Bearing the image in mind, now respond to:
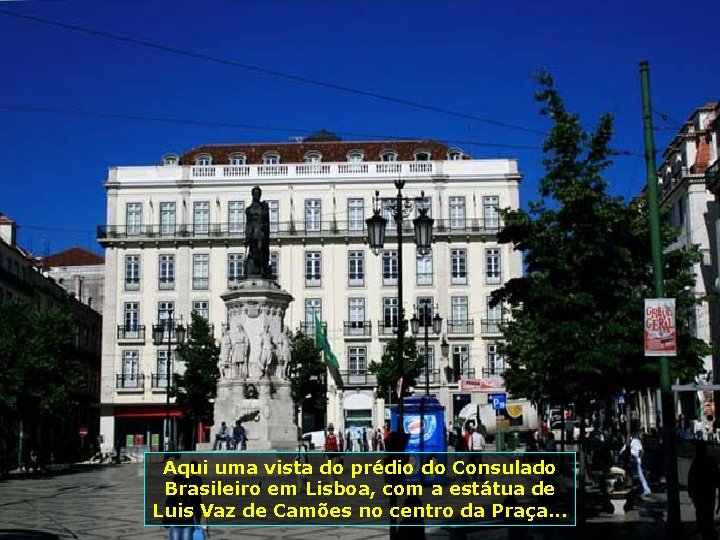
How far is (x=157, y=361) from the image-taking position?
6131 centimetres

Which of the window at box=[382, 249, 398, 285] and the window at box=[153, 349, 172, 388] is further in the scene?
the window at box=[382, 249, 398, 285]

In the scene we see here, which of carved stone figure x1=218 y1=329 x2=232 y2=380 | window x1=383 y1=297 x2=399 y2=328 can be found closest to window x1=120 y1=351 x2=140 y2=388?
window x1=383 y1=297 x2=399 y2=328

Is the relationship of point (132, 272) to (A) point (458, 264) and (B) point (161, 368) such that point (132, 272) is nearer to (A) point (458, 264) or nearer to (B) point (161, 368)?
(B) point (161, 368)

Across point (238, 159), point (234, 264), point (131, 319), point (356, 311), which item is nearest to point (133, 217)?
point (131, 319)

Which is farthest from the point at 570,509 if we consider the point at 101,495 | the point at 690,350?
the point at 101,495

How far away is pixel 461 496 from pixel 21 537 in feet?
35.3

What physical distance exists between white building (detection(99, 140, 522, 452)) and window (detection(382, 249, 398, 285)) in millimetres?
65

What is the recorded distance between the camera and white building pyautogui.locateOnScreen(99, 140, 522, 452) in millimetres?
61000

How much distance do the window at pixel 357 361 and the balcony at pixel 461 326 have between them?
5615 millimetres

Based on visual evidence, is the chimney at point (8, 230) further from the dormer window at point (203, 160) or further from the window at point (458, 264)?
the window at point (458, 264)

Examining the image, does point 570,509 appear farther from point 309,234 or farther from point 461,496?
point 309,234

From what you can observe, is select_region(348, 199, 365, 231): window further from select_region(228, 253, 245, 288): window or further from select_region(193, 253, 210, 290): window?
select_region(193, 253, 210, 290): window

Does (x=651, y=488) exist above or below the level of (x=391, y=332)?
below

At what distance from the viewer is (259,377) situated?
1135 inches
